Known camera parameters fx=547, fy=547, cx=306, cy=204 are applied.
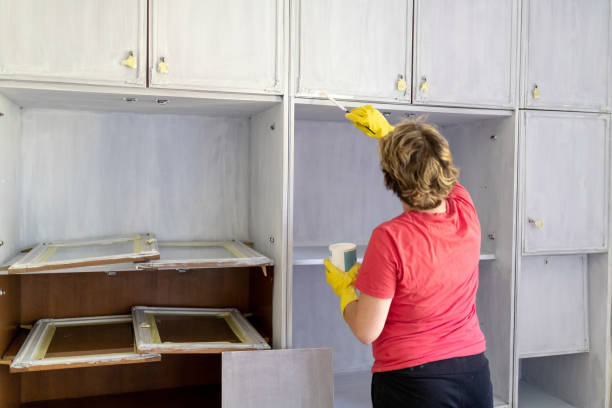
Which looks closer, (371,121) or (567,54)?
(371,121)

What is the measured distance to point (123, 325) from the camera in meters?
2.12

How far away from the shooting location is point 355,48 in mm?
1945

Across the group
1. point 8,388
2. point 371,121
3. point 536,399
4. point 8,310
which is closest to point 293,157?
point 371,121

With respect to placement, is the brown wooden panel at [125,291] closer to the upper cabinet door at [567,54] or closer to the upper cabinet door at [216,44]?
the upper cabinet door at [216,44]

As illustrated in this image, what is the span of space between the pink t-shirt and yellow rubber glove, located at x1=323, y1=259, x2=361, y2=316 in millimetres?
141

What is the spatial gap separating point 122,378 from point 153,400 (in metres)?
0.17

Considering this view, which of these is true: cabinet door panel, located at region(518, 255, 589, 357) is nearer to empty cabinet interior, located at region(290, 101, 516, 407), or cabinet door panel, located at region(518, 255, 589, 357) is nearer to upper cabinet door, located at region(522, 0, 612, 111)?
empty cabinet interior, located at region(290, 101, 516, 407)

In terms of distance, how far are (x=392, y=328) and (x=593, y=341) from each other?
4.57ft

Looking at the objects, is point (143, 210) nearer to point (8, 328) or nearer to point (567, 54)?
point (8, 328)

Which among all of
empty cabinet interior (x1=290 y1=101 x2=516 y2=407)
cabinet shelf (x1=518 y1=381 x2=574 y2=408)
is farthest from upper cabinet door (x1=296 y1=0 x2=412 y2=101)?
cabinet shelf (x1=518 y1=381 x2=574 y2=408)

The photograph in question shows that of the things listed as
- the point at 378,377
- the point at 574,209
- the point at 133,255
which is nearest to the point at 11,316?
the point at 133,255

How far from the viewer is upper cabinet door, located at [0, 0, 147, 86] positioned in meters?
1.62

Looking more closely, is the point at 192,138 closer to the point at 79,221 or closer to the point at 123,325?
the point at 79,221

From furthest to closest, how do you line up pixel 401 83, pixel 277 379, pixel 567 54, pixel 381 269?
pixel 567 54 < pixel 401 83 < pixel 277 379 < pixel 381 269
